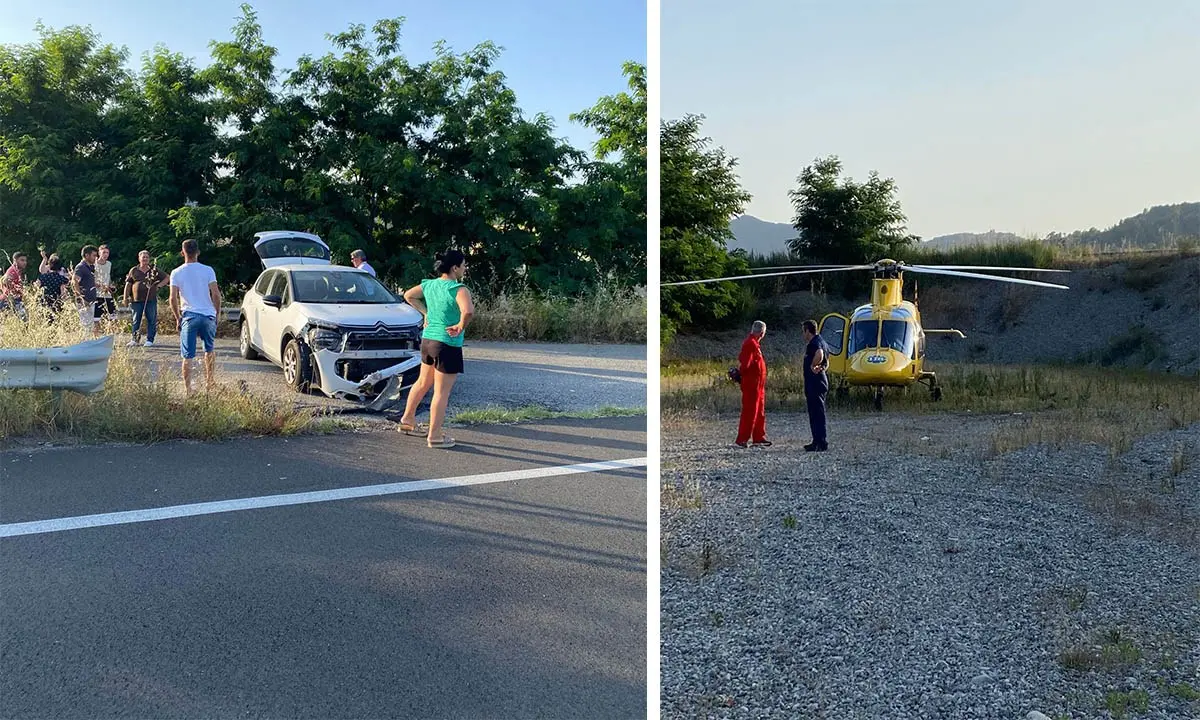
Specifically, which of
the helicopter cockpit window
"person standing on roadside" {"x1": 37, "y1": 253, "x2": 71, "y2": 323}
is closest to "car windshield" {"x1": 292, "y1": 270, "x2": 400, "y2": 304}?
"person standing on roadside" {"x1": 37, "y1": 253, "x2": 71, "y2": 323}

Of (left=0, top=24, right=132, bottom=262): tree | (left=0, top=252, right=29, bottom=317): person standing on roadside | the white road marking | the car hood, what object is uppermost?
(left=0, top=24, right=132, bottom=262): tree

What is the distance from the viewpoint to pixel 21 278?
17.7ft

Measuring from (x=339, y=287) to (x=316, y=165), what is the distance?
491cm

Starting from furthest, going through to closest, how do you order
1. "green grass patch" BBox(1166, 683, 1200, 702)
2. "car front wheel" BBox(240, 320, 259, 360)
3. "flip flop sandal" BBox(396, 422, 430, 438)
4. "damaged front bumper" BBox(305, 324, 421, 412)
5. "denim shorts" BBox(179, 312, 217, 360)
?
1. "car front wheel" BBox(240, 320, 259, 360)
2. "damaged front bumper" BBox(305, 324, 421, 412)
3. "denim shorts" BBox(179, 312, 217, 360)
4. "flip flop sandal" BBox(396, 422, 430, 438)
5. "green grass patch" BBox(1166, 683, 1200, 702)

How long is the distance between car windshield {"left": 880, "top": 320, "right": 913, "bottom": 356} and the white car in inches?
160

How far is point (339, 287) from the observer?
17.9 ft

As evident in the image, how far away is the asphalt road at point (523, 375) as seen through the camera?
17.0 ft

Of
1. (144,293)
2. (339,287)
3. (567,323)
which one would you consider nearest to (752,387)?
(339,287)

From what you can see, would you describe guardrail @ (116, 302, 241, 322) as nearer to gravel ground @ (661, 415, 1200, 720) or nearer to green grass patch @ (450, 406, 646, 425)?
green grass patch @ (450, 406, 646, 425)

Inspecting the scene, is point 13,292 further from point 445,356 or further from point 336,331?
point 445,356

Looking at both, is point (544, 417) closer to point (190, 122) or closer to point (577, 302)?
point (577, 302)

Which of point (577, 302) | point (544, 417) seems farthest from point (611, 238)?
point (544, 417)

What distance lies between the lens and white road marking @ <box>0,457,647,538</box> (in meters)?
2.68

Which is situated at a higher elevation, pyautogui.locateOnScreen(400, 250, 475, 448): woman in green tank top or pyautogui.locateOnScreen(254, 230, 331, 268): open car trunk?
pyautogui.locateOnScreen(254, 230, 331, 268): open car trunk
